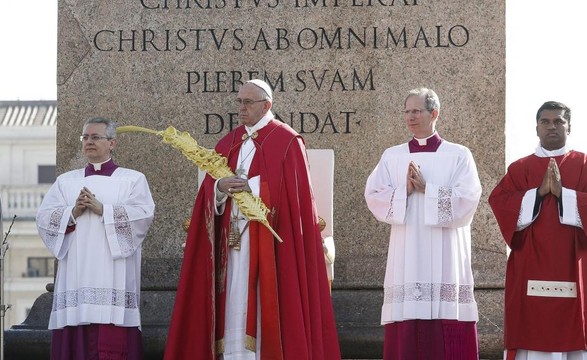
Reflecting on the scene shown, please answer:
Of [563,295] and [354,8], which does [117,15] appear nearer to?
[354,8]

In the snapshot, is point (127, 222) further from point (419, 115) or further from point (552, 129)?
point (552, 129)

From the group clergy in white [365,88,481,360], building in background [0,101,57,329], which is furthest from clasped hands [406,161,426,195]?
building in background [0,101,57,329]

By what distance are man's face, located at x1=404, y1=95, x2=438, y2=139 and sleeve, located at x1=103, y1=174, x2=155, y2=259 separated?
1.96m

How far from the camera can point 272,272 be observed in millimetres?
11672

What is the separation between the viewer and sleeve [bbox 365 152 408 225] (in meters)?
12.0

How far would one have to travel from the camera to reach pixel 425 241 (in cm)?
1205

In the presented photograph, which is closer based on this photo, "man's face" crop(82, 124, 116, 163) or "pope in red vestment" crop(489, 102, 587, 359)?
"pope in red vestment" crop(489, 102, 587, 359)

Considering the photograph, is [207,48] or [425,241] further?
[207,48]

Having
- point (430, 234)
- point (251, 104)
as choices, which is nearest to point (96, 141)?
point (251, 104)

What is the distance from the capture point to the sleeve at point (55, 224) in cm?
1245

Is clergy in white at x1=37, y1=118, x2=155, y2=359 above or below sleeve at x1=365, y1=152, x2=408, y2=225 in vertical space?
below

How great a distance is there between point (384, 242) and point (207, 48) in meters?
2.04

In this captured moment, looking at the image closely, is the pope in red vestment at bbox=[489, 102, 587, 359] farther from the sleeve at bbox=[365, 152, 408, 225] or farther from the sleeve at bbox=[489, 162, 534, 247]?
the sleeve at bbox=[365, 152, 408, 225]

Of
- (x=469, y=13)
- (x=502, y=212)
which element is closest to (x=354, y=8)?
(x=469, y=13)
